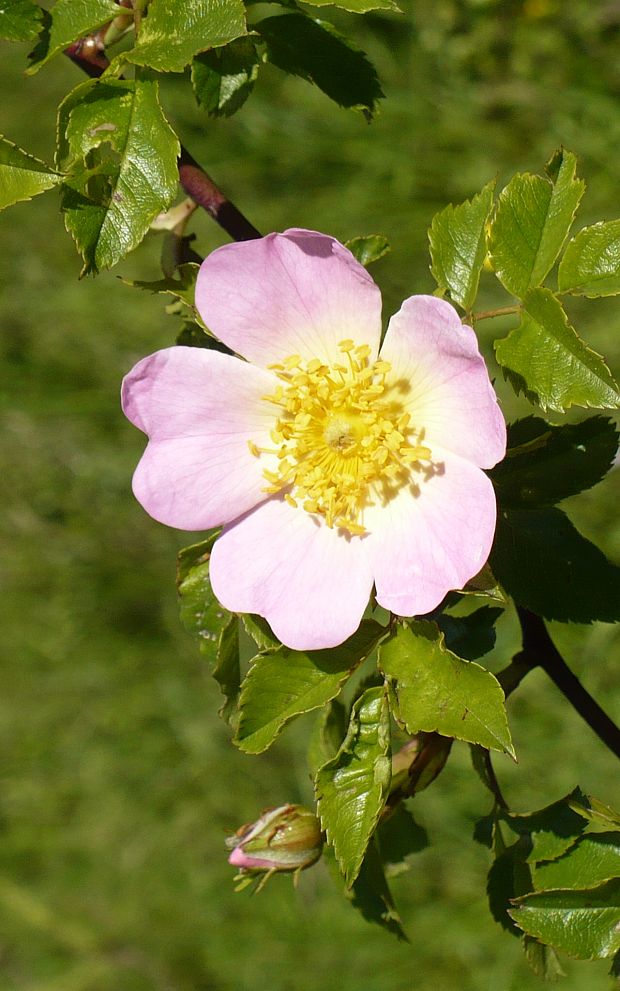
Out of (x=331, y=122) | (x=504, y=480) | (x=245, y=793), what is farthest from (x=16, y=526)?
(x=504, y=480)

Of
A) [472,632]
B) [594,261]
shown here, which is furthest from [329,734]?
[594,261]

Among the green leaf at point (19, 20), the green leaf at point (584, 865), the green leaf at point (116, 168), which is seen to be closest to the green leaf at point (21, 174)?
the green leaf at point (116, 168)

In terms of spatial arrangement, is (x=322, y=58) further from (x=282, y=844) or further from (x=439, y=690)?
(x=282, y=844)

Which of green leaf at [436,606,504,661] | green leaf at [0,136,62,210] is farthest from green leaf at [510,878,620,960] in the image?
green leaf at [0,136,62,210]

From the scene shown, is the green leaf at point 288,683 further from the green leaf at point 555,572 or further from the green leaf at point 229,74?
the green leaf at point 229,74

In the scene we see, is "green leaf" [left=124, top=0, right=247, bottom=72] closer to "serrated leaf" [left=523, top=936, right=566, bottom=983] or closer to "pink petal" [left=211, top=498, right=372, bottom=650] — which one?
"pink petal" [left=211, top=498, right=372, bottom=650]

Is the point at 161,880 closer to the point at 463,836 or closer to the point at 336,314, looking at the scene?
the point at 463,836
